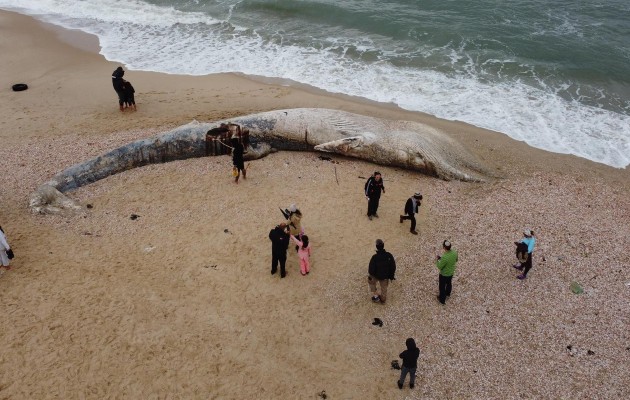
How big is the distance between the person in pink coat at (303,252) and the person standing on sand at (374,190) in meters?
2.34

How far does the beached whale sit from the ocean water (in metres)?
3.43

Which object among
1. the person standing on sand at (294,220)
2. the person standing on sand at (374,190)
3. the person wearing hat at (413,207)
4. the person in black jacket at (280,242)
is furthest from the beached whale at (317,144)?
the person in black jacket at (280,242)

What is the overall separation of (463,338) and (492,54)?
55.5 feet

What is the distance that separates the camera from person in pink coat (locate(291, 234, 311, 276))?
376 inches

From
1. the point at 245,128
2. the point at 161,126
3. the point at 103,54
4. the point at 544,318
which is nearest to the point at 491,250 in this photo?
the point at 544,318

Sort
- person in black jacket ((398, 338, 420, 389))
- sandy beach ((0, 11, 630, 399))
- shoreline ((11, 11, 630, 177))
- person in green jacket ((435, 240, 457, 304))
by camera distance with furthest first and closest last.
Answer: shoreline ((11, 11, 630, 177))
person in green jacket ((435, 240, 457, 304))
sandy beach ((0, 11, 630, 399))
person in black jacket ((398, 338, 420, 389))

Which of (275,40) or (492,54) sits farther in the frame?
(275,40)

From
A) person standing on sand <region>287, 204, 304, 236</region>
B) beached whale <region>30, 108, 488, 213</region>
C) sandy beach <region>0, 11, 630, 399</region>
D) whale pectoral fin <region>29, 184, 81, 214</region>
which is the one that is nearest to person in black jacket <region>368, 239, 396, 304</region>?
sandy beach <region>0, 11, 630, 399</region>

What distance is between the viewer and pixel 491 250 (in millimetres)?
10742

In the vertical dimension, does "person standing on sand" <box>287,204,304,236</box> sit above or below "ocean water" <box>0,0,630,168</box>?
below

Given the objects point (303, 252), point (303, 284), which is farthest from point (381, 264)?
point (303, 284)

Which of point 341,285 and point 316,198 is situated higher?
point 316,198

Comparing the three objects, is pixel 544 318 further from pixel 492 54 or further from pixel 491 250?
pixel 492 54

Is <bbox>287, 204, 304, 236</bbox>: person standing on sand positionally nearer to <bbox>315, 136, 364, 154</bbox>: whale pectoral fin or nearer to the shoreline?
<bbox>315, 136, 364, 154</bbox>: whale pectoral fin
